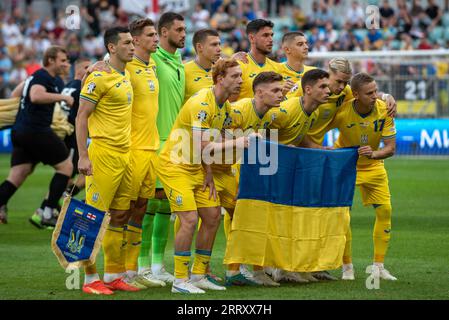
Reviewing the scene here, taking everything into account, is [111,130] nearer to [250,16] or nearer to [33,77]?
[33,77]

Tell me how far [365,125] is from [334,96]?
1.47ft

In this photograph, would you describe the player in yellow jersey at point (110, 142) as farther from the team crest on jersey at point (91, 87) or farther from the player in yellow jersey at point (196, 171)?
the player in yellow jersey at point (196, 171)

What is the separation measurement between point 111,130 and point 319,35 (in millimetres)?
20432

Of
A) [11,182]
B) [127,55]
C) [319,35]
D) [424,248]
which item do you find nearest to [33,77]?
[11,182]

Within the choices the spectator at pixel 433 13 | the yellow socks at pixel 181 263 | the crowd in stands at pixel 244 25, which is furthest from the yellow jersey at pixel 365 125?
the spectator at pixel 433 13

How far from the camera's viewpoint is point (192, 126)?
9.12 meters

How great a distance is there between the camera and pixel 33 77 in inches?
553

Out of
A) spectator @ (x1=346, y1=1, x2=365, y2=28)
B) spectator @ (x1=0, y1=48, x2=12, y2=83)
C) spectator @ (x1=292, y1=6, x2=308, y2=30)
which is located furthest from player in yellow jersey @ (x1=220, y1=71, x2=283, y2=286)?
spectator @ (x1=0, y1=48, x2=12, y2=83)

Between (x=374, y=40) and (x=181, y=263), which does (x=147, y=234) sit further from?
(x=374, y=40)

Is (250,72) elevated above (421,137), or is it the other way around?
(250,72)

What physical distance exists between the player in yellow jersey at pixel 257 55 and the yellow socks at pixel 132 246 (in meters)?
1.97

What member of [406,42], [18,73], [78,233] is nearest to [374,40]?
[406,42]

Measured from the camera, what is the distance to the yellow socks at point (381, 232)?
10.1 m

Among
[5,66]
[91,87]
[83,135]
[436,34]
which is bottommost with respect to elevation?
[83,135]
